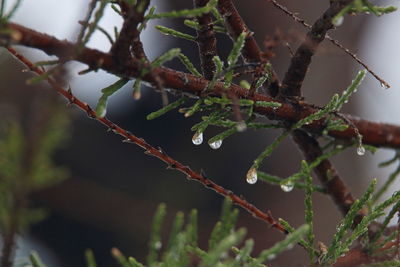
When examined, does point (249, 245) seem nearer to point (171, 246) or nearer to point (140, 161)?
point (171, 246)

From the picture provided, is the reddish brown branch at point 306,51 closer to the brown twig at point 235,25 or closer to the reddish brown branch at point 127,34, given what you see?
the brown twig at point 235,25

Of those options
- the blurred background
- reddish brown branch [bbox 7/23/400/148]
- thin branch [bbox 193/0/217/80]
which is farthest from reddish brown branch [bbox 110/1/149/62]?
the blurred background

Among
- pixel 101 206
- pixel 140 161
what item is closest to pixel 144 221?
pixel 101 206

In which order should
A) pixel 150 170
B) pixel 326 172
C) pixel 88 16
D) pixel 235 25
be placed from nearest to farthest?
pixel 88 16 < pixel 235 25 < pixel 326 172 < pixel 150 170

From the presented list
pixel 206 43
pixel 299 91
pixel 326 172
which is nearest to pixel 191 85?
pixel 206 43

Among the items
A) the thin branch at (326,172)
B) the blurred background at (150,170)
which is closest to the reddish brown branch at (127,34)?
the thin branch at (326,172)

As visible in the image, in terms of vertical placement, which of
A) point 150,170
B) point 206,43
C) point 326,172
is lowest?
point 150,170

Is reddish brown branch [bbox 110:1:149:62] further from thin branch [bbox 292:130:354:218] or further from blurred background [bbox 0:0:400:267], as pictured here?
blurred background [bbox 0:0:400:267]

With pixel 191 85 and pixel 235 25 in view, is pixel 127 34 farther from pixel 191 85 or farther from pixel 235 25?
pixel 235 25
